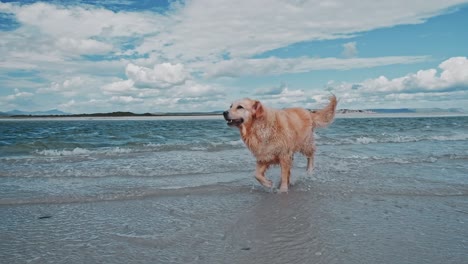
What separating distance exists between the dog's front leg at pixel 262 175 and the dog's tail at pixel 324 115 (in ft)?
8.98

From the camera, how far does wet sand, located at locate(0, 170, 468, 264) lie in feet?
12.0

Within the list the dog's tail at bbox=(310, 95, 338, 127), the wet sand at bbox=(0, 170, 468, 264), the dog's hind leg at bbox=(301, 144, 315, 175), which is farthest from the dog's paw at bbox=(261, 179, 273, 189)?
the dog's tail at bbox=(310, 95, 338, 127)

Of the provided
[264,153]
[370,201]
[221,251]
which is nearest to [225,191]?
[264,153]

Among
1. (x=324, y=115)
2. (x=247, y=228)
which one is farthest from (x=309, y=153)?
(x=247, y=228)

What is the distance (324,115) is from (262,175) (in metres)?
3.33

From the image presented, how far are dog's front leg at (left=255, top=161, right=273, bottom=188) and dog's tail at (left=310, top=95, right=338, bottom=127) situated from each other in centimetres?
274

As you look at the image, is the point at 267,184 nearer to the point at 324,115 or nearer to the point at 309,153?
the point at 309,153

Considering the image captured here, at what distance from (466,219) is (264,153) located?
339 cm

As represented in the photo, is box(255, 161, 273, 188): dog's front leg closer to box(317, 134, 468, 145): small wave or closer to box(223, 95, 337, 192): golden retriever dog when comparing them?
box(223, 95, 337, 192): golden retriever dog

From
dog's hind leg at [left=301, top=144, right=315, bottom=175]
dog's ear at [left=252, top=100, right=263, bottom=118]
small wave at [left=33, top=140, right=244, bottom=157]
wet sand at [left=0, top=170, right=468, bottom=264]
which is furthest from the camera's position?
small wave at [left=33, top=140, right=244, bottom=157]

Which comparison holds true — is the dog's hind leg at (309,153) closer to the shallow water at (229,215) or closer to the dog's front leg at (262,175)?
the shallow water at (229,215)

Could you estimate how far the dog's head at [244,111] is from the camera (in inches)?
271

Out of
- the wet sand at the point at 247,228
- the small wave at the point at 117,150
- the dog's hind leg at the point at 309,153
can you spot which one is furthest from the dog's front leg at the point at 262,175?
the small wave at the point at 117,150

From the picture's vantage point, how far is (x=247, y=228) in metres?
4.47
